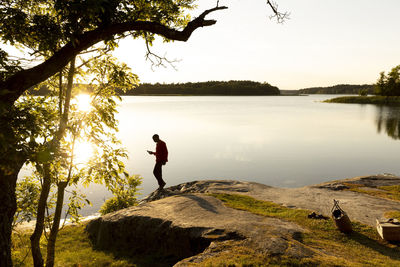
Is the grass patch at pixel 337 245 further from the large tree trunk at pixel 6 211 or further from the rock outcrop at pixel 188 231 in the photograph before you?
the large tree trunk at pixel 6 211

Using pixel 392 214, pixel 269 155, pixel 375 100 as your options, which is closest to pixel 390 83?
pixel 375 100

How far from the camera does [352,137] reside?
142 feet

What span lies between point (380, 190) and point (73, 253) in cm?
1533

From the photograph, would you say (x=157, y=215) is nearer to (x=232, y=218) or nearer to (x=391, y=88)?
(x=232, y=218)

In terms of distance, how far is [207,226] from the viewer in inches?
341

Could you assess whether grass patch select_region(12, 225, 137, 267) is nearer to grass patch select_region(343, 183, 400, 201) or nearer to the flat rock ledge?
the flat rock ledge

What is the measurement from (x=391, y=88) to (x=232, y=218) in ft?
389

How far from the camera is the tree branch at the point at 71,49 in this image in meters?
5.62

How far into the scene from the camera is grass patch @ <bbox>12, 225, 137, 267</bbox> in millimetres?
9284

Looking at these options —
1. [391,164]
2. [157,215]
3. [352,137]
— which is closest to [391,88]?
[352,137]

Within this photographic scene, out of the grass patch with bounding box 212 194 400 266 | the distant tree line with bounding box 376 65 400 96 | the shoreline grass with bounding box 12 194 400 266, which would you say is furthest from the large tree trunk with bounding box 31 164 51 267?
the distant tree line with bounding box 376 65 400 96

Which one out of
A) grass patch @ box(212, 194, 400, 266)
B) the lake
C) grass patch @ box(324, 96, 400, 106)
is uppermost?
grass patch @ box(324, 96, 400, 106)

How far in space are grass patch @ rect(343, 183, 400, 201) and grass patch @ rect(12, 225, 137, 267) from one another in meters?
12.0

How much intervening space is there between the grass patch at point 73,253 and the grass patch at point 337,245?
18.3 ft
